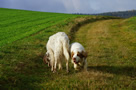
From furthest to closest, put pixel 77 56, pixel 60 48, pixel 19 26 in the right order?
pixel 19 26, pixel 60 48, pixel 77 56

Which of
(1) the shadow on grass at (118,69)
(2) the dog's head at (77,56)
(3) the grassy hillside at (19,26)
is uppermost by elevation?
(3) the grassy hillside at (19,26)

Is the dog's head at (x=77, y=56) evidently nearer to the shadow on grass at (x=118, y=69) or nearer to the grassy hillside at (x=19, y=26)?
the shadow on grass at (x=118, y=69)

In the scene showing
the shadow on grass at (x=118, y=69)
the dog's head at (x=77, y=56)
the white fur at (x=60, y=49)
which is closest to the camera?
the dog's head at (x=77, y=56)

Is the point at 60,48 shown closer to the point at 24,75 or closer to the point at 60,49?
the point at 60,49

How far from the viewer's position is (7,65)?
29.7ft

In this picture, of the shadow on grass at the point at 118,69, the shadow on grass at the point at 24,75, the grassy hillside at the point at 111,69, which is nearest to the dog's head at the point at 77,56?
the grassy hillside at the point at 111,69

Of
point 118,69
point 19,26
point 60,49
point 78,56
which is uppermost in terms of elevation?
point 19,26

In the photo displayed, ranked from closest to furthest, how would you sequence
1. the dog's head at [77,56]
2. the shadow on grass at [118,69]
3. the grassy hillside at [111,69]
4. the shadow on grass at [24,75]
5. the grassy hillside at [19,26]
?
the grassy hillside at [111,69], the shadow on grass at [24,75], the dog's head at [77,56], the shadow on grass at [118,69], the grassy hillside at [19,26]

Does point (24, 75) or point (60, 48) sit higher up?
point (60, 48)

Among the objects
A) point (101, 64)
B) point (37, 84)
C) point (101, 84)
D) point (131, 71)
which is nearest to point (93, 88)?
point (101, 84)

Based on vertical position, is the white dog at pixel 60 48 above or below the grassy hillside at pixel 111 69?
above

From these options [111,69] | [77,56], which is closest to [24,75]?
[77,56]

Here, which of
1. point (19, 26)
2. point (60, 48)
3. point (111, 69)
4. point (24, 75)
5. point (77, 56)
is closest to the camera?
point (24, 75)

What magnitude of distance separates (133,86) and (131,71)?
3062mm
